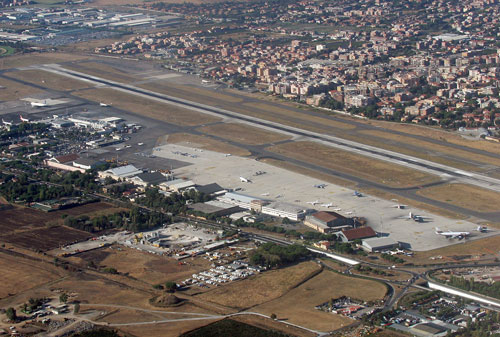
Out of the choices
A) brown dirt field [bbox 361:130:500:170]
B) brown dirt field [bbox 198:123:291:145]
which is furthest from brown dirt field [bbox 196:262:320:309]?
brown dirt field [bbox 198:123:291:145]

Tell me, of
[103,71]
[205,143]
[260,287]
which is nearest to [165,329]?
[260,287]

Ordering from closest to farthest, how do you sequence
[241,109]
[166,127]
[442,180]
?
1. [442,180]
2. [166,127]
3. [241,109]

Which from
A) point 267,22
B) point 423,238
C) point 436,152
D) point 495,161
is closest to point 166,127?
point 436,152

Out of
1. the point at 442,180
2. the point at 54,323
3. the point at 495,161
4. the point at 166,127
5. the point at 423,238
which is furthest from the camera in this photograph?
the point at 166,127

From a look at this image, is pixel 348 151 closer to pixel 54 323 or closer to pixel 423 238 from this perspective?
pixel 423 238

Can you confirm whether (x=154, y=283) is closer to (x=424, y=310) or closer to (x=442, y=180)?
(x=424, y=310)

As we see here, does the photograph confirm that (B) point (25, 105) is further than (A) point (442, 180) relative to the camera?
Yes

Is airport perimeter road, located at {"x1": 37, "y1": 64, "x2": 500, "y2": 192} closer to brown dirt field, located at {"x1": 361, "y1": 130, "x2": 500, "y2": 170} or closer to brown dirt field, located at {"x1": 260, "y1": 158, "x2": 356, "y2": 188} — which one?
brown dirt field, located at {"x1": 361, "y1": 130, "x2": 500, "y2": 170}
